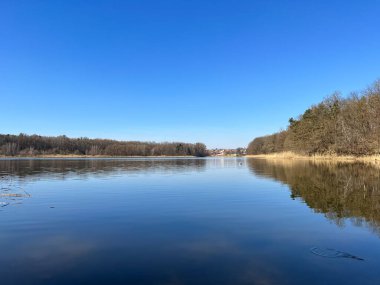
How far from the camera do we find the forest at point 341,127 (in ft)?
205

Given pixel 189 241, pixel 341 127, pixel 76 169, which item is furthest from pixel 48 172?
pixel 341 127

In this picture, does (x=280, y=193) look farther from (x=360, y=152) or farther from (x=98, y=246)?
(x=360, y=152)

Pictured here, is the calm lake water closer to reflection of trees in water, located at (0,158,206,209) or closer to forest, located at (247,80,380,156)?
reflection of trees in water, located at (0,158,206,209)

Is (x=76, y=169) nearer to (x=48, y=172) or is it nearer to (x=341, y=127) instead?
(x=48, y=172)

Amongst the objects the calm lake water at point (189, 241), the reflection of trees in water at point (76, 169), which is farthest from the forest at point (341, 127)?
the calm lake water at point (189, 241)

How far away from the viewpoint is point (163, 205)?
17.0 meters

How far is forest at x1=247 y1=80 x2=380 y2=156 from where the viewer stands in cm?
6253

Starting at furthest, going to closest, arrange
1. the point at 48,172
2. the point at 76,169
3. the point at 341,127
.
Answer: the point at 341,127 → the point at 76,169 → the point at 48,172

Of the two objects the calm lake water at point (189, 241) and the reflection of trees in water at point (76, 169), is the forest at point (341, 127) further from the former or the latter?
the calm lake water at point (189, 241)

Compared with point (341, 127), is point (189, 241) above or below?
below

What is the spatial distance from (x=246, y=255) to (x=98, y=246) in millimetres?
4207

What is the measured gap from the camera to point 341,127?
246 feet

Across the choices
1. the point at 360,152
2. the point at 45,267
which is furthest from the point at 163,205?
the point at 360,152

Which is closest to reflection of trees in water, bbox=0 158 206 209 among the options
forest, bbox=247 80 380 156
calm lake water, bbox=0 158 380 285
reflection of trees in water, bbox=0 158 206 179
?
reflection of trees in water, bbox=0 158 206 179
